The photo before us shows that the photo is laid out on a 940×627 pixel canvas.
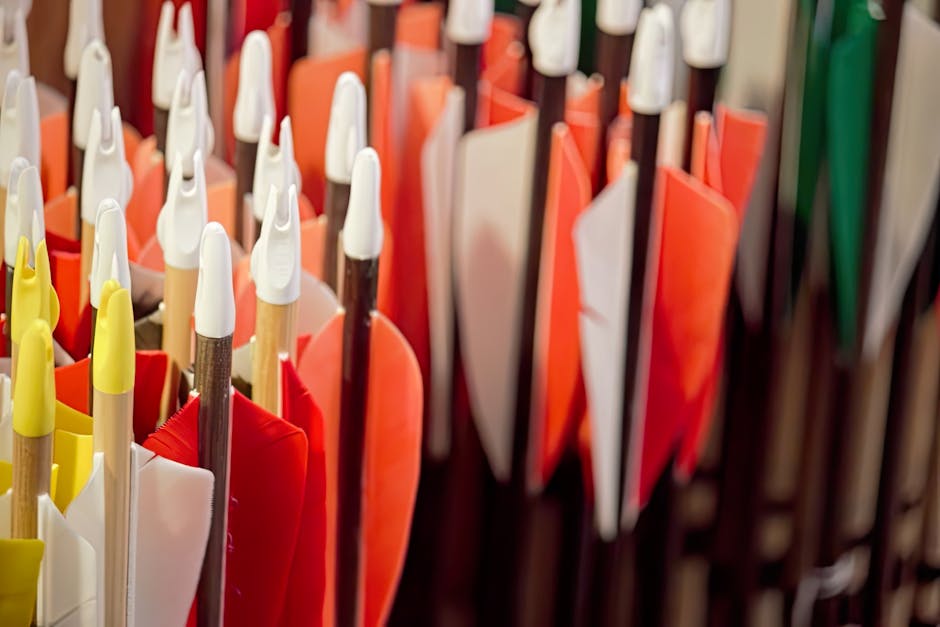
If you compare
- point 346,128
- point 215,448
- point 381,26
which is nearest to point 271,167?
point 346,128

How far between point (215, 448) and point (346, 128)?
206 millimetres

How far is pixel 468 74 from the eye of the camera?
94 cm

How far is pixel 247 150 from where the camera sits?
0.82m

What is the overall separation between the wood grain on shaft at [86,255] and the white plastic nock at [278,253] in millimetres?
106

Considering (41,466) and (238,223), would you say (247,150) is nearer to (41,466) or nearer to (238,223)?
(238,223)

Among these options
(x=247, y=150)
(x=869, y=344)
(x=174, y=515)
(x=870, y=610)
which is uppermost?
(x=247, y=150)

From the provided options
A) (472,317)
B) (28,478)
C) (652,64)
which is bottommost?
(472,317)

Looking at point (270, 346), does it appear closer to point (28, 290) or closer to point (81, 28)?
point (28, 290)

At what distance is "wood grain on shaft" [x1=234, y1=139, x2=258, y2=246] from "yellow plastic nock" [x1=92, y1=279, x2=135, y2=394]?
0.76ft

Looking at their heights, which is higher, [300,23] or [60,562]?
[300,23]

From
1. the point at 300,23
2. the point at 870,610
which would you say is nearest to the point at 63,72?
the point at 300,23

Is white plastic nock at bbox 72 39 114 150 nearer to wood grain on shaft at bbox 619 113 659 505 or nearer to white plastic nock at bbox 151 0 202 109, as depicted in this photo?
white plastic nock at bbox 151 0 202 109

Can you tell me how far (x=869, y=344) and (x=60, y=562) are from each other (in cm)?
72

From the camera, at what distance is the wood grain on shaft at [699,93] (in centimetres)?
93
